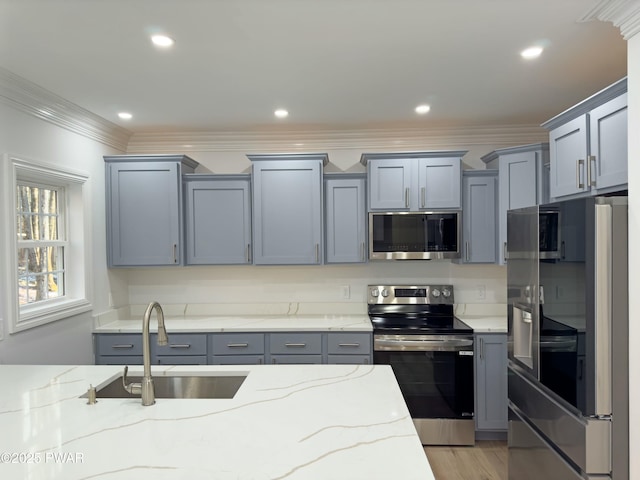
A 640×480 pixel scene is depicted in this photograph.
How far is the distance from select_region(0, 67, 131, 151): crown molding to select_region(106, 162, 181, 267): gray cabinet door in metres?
0.28

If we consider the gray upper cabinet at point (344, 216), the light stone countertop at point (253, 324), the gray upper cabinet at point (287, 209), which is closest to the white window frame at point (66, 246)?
the light stone countertop at point (253, 324)

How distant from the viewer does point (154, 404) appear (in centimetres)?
153

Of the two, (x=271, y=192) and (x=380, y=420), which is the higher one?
(x=271, y=192)

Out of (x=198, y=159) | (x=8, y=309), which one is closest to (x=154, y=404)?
(x=8, y=309)

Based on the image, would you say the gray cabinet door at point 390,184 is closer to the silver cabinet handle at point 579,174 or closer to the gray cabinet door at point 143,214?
the silver cabinet handle at point 579,174

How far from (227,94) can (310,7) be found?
116cm

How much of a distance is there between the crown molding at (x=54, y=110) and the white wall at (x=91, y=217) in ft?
0.13

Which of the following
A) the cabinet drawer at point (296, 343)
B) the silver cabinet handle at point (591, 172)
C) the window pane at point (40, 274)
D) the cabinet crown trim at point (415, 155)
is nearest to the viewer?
the silver cabinet handle at point (591, 172)

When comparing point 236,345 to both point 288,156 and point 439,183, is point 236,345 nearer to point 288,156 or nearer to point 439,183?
point 288,156

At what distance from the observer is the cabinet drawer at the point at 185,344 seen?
323 centimetres

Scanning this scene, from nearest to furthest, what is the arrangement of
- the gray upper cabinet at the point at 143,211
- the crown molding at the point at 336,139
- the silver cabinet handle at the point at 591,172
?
the silver cabinet handle at the point at 591,172 < the gray upper cabinet at the point at 143,211 < the crown molding at the point at 336,139

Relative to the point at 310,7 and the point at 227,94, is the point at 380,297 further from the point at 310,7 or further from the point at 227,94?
the point at 310,7

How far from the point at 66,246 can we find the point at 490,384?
10.7 ft

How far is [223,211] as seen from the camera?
138 inches
